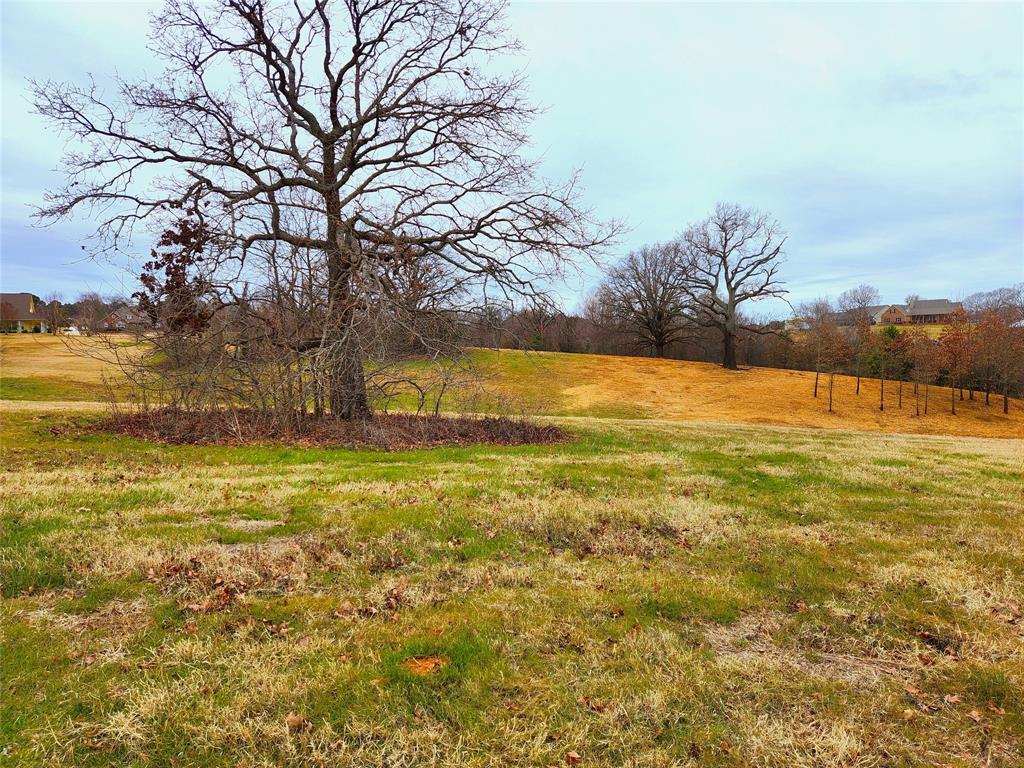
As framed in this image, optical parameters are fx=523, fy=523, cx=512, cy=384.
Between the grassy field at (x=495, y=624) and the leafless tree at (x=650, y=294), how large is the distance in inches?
1503

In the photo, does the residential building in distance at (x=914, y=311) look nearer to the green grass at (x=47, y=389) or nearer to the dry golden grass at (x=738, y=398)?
the dry golden grass at (x=738, y=398)

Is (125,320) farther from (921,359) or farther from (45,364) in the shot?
(921,359)

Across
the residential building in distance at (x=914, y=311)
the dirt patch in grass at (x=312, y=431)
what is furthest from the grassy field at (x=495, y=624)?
the residential building in distance at (x=914, y=311)

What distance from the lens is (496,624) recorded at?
11.8 feet

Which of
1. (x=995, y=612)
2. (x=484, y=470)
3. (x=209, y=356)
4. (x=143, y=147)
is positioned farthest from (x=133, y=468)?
(x=995, y=612)

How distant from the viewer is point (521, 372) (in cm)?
3884

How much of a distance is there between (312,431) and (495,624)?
935 centimetres

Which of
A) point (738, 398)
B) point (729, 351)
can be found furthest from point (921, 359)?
point (738, 398)

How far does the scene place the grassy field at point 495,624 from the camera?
255 centimetres

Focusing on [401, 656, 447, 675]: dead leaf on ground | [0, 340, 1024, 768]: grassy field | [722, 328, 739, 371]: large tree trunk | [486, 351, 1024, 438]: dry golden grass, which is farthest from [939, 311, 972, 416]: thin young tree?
[401, 656, 447, 675]: dead leaf on ground

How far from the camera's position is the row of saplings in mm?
34062

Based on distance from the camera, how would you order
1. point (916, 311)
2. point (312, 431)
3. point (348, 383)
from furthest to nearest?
point (916, 311), point (348, 383), point (312, 431)

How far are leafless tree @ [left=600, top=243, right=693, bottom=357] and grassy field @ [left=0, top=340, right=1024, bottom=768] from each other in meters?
38.2

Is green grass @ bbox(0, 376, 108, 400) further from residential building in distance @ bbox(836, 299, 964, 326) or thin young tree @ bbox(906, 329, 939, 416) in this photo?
residential building in distance @ bbox(836, 299, 964, 326)
